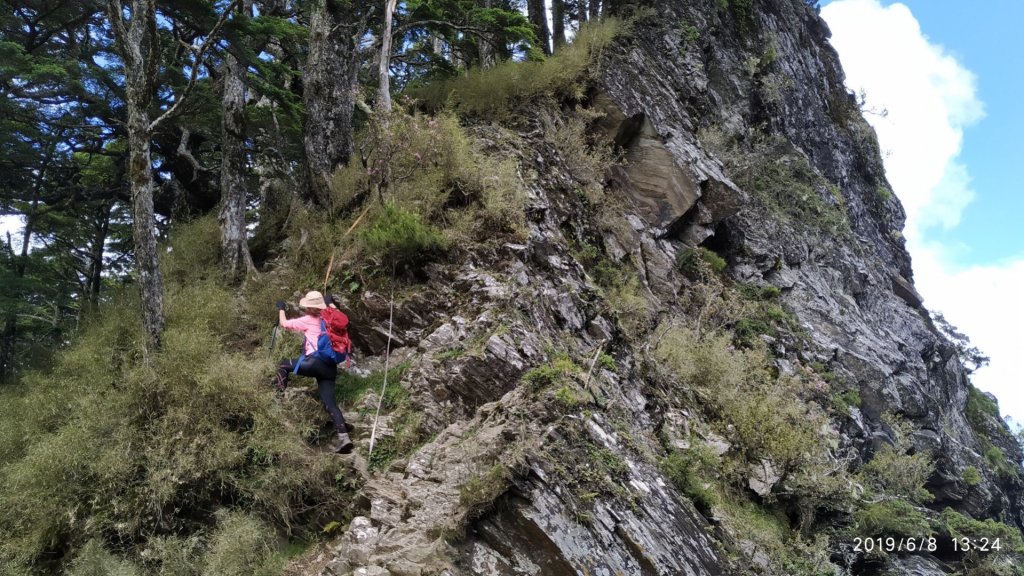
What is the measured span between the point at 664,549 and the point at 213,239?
8.45m

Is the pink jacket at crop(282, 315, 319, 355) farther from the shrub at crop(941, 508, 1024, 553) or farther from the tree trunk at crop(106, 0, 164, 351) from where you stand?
the shrub at crop(941, 508, 1024, 553)

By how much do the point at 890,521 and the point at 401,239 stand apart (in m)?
8.14

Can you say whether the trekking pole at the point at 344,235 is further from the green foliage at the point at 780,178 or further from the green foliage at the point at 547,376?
the green foliage at the point at 780,178

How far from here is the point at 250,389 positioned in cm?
632

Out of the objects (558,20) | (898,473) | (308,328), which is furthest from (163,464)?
(558,20)

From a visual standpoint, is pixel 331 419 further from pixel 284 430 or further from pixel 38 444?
pixel 38 444

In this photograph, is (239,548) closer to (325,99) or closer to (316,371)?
(316,371)

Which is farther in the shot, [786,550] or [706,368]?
[706,368]

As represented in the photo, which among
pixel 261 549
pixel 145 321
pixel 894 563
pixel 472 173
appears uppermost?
pixel 472 173

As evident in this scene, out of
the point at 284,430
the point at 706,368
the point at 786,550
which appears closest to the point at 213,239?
the point at 284,430

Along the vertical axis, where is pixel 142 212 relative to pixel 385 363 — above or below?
above

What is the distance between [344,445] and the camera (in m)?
6.31

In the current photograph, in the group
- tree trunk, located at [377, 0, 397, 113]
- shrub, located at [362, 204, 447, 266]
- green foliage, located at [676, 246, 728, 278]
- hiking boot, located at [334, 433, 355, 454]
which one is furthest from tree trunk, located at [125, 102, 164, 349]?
green foliage, located at [676, 246, 728, 278]

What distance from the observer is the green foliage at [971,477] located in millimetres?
14523
